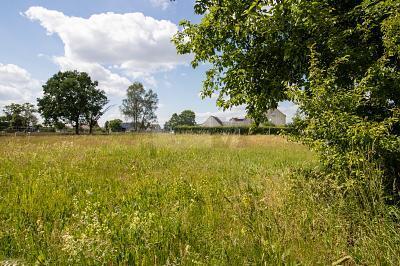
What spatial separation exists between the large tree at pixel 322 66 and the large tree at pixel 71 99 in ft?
220

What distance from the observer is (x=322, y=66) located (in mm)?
5730

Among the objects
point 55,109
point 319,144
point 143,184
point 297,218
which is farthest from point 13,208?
point 55,109

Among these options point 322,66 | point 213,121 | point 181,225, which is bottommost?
point 181,225

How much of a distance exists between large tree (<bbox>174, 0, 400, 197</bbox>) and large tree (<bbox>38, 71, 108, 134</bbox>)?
67.0m

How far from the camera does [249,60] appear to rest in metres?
6.34

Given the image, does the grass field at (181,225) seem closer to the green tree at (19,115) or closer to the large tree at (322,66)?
the large tree at (322,66)

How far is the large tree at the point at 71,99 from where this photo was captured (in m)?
68.4

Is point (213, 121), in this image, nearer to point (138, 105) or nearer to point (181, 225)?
point (138, 105)

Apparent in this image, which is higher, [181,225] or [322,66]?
[322,66]

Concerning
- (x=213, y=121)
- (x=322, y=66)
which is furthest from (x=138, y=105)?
(x=322, y=66)

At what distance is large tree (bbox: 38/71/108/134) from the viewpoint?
68438 millimetres

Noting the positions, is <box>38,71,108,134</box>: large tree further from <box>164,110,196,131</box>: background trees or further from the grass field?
<box>164,110,196,131</box>: background trees

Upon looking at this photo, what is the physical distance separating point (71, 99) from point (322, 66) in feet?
235

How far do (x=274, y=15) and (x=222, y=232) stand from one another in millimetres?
3914
